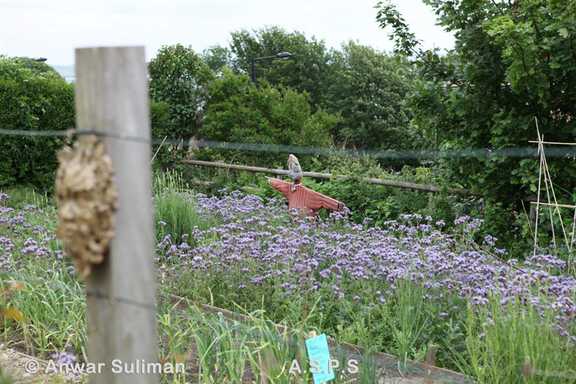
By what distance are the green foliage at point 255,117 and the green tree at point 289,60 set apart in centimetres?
2012

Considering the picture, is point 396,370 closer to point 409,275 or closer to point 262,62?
point 409,275

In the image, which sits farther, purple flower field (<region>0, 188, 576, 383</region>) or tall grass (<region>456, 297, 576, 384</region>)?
purple flower field (<region>0, 188, 576, 383</region>)

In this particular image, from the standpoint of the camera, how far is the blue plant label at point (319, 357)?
9.59ft

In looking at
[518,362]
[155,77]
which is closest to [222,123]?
[155,77]

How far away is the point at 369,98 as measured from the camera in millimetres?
33469

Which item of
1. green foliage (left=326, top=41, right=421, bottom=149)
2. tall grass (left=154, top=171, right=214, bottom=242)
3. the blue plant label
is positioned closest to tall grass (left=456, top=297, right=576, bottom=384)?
the blue plant label

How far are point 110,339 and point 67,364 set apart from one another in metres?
1.83

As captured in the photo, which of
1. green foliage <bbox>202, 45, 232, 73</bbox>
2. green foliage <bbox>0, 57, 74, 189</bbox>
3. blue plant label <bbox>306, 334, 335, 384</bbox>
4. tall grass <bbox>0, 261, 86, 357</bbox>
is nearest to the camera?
blue plant label <bbox>306, 334, 335, 384</bbox>

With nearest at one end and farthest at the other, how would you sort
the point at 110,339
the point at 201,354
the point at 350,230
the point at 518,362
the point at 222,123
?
the point at 110,339 < the point at 518,362 < the point at 201,354 < the point at 350,230 < the point at 222,123

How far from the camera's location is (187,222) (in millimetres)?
6742

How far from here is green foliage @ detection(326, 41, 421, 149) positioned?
31094mm

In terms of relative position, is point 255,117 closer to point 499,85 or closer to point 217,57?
point 499,85

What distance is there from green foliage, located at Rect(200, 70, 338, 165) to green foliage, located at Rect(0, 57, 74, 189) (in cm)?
295

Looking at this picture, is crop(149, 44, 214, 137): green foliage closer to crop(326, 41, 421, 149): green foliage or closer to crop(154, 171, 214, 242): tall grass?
crop(154, 171, 214, 242): tall grass
